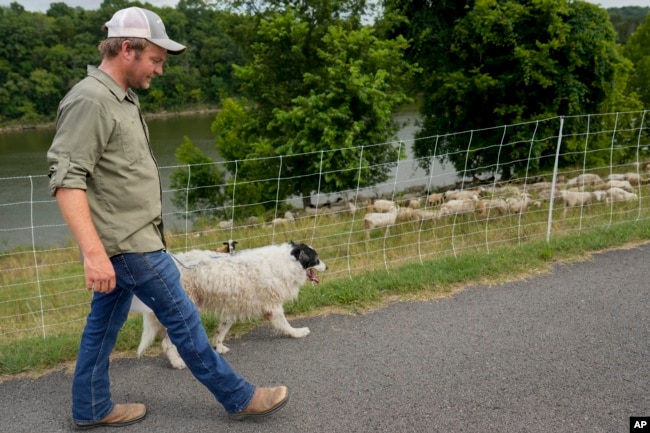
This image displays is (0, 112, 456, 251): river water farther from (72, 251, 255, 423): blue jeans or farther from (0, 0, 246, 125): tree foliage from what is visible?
(0, 0, 246, 125): tree foliage

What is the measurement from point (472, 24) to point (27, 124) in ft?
216

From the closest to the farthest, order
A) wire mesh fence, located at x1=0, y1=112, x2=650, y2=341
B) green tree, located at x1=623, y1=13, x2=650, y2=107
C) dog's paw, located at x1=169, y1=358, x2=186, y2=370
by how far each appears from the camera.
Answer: dog's paw, located at x1=169, y1=358, x2=186, y2=370, wire mesh fence, located at x1=0, y1=112, x2=650, y2=341, green tree, located at x1=623, y1=13, x2=650, y2=107

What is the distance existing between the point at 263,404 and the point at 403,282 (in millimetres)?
2634

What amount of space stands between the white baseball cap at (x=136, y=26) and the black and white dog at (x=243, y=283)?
7.03 ft

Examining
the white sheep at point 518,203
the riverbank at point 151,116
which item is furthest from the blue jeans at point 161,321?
the riverbank at point 151,116

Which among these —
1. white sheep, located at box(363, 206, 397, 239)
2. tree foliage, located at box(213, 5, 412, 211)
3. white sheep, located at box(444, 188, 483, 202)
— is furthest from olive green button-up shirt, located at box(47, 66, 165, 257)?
tree foliage, located at box(213, 5, 412, 211)

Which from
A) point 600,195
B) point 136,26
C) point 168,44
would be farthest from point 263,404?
point 600,195

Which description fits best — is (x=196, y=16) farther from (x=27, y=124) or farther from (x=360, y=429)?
(x=360, y=429)

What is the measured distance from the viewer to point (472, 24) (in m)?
15.5

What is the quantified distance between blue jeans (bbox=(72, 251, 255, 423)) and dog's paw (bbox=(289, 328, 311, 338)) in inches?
52.5

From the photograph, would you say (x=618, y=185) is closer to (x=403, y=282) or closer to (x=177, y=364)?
(x=403, y=282)

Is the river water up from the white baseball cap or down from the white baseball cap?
down

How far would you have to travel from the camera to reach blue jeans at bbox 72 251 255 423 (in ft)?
9.45

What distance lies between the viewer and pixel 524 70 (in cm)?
1516
